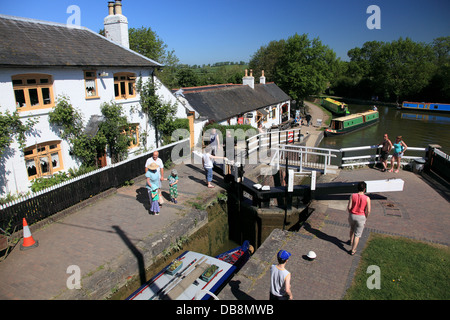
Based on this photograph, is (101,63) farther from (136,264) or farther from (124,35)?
(136,264)

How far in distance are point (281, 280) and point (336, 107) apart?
148 feet

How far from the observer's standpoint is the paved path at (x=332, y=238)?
20.3 feet

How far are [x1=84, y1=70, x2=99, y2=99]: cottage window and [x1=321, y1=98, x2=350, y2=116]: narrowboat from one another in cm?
3830

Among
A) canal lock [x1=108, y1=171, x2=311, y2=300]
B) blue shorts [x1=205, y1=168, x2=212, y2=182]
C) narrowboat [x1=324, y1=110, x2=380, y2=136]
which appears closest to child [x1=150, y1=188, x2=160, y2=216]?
canal lock [x1=108, y1=171, x2=311, y2=300]

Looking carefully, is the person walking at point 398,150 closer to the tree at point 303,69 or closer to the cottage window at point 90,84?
the cottage window at point 90,84

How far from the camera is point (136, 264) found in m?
7.49

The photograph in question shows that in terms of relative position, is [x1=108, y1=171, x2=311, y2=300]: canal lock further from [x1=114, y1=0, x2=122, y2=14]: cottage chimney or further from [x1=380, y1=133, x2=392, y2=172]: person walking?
[x1=114, y1=0, x2=122, y2=14]: cottage chimney

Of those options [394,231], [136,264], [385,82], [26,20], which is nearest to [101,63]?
[26,20]

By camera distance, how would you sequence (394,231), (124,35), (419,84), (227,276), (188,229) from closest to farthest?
(227,276), (394,231), (188,229), (124,35), (419,84)

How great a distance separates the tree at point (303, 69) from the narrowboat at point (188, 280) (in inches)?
1388

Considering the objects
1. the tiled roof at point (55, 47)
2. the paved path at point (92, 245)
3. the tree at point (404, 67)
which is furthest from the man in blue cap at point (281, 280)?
the tree at point (404, 67)

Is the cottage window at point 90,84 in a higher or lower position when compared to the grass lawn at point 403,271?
higher

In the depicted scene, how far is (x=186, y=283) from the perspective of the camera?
6.68 meters

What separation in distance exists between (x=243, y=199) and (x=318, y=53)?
116 feet
